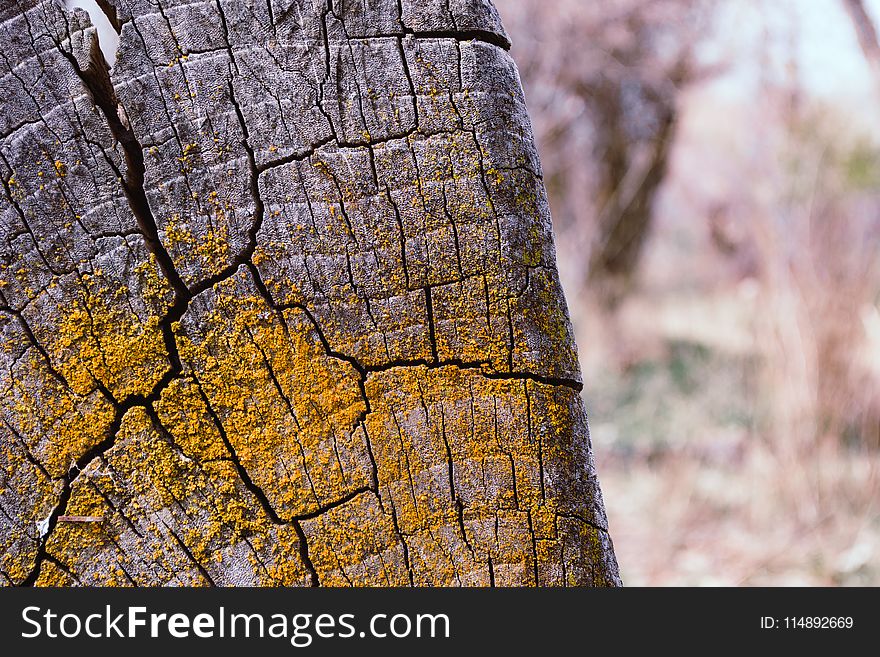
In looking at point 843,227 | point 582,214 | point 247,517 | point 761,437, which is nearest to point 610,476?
point 761,437

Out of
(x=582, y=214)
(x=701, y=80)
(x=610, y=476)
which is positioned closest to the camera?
(x=610, y=476)

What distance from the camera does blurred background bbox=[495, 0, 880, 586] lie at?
4539mm

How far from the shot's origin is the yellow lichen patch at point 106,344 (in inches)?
34.0

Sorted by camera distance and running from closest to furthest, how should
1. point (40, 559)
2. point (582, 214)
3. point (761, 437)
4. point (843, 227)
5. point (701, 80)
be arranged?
point (40, 559), point (843, 227), point (761, 437), point (701, 80), point (582, 214)

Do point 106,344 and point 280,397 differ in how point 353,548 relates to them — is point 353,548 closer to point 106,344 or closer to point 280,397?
point 280,397

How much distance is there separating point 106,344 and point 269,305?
20cm

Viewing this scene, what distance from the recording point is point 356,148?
34.6 inches

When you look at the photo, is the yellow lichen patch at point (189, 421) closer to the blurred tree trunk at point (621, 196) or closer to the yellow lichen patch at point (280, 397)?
the yellow lichen patch at point (280, 397)

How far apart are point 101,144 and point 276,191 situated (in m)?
Answer: 0.22

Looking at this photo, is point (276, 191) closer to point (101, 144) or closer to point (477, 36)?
point (101, 144)

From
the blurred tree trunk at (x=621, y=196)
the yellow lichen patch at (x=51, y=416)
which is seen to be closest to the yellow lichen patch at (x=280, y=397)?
the yellow lichen patch at (x=51, y=416)

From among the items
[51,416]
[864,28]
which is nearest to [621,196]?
[864,28]

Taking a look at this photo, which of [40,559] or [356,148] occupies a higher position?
[356,148]

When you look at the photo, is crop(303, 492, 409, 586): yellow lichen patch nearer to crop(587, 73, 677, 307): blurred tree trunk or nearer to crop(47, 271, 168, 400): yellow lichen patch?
crop(47, 271, 168, 400): yellow lichen patch
